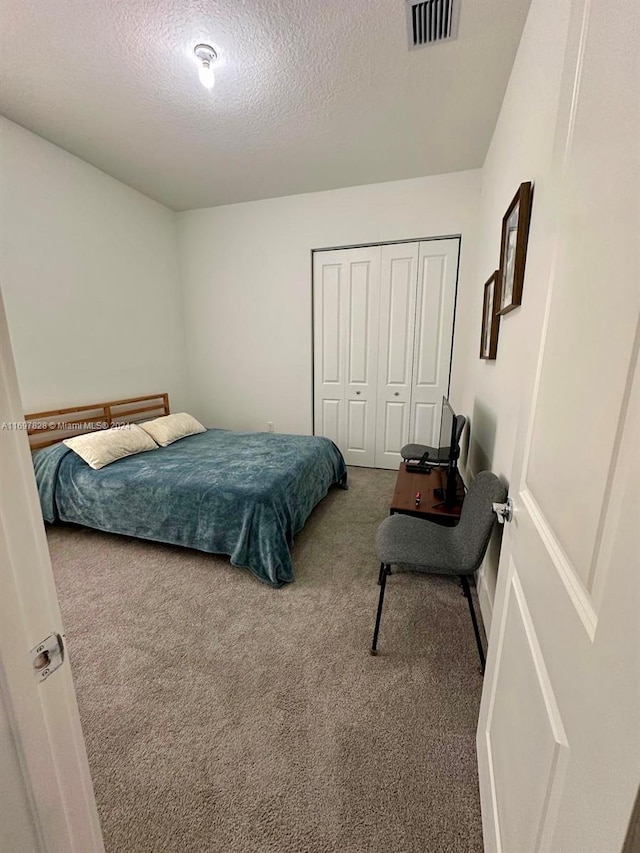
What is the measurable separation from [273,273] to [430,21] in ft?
8.11

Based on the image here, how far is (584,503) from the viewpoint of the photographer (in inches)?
20.9

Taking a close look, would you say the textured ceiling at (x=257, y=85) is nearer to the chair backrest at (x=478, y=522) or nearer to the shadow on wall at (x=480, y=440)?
the shadow on wall at (x=480, y=440)

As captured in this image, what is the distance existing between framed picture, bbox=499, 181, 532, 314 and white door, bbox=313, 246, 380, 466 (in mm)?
1977

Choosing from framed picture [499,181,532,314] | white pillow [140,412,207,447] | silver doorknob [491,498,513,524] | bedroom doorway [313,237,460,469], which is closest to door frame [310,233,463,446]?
bedroom doorway [313,237,460,469]

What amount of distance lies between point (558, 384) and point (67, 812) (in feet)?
3.70

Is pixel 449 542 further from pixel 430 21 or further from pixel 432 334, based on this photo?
pixel 430 21

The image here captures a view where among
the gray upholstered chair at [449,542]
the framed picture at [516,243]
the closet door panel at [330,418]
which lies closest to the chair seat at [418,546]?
the gray upholstered chair at [449,542]

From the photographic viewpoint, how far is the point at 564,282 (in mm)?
679

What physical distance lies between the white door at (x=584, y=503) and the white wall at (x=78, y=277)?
336 cm

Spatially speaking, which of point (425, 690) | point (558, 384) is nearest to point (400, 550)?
point (425, 690)

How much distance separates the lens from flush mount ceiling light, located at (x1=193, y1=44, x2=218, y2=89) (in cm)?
190

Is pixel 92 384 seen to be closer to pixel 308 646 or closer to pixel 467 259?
pixel 308 646

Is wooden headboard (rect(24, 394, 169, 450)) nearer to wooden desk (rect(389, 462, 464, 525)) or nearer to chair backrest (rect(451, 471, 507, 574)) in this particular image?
wooden desk (rect(389, 462, 464, 525))

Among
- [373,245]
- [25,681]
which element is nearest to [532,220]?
[25,681]
